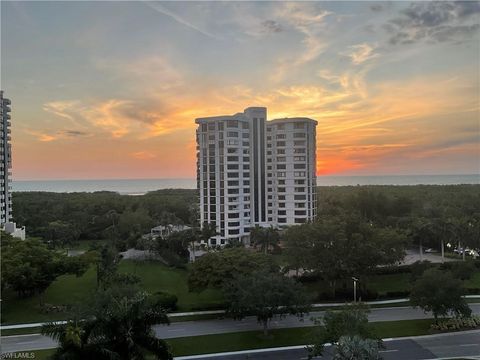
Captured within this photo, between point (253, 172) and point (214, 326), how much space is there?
42012 millimetres

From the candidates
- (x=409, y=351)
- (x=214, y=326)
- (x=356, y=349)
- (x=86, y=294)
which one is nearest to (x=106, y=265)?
(x=86, y=294)

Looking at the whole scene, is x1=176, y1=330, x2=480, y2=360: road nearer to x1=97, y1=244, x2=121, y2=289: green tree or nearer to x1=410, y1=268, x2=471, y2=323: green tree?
x1=410, y1=268, x2=471, y2=323: green tree

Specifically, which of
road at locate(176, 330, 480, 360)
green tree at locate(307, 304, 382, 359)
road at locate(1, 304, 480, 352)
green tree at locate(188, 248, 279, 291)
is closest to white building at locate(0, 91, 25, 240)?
road at locate(1, 304, 480, 352)

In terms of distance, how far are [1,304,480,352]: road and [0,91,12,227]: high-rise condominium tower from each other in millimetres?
41361

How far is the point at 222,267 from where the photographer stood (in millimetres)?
32250

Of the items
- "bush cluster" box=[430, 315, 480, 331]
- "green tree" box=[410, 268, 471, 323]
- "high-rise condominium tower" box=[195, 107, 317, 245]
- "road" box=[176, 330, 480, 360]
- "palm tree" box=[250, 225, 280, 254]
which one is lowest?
"road" box=[176, 330, 480, 360]

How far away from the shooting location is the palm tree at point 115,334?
14.4m

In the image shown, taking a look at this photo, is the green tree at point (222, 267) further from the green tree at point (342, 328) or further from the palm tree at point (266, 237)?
the palm tree at point (266, 237)

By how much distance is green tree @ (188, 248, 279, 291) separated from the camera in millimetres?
31750

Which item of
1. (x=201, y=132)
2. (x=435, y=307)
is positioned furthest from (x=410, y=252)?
(x=201, y=132)

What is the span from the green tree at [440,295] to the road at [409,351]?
1.84m

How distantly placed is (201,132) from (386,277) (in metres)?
37.5

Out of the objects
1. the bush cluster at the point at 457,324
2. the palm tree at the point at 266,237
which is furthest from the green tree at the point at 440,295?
the palm tree at the point at 266,237

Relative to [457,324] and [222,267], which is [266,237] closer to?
[222,267]
